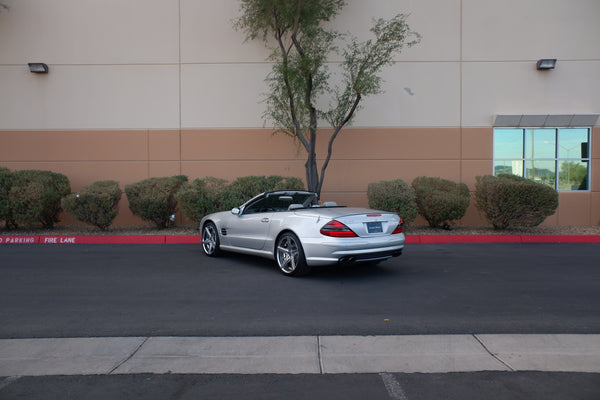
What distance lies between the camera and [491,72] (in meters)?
14.3

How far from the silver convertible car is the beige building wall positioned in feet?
20.2

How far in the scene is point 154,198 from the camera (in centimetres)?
1245

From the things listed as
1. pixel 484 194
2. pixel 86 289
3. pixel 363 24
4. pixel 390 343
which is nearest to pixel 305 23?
pixel 363 24

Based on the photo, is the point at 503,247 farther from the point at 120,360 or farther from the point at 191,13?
the point at 191,13

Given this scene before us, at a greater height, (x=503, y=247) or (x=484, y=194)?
(x=484, y=194)

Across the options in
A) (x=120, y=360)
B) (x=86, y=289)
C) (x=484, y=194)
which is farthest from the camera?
(x=484, y=194)

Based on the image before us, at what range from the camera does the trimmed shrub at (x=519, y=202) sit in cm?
1203

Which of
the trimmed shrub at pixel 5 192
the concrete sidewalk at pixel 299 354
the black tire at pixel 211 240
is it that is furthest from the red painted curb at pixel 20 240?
the concrete sidewalk at pixel 299 354

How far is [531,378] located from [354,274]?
405 centimetres

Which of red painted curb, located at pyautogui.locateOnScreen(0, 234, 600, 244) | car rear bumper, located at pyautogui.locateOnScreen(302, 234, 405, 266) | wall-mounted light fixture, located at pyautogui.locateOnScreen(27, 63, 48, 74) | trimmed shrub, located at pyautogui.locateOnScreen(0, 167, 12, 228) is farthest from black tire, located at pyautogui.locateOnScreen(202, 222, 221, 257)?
wall-mounted light fixture, located at pyautogui.locateOnScreen(27, 63, 48, 74)

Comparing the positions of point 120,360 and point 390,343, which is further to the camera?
point 390,343

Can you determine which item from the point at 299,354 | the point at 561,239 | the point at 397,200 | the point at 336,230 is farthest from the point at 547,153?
the point at 299,354

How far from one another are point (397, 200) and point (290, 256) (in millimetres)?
5578

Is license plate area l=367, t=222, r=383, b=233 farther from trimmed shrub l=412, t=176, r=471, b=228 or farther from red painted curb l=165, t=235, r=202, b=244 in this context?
red painted curb l=165, t=235, r=202, b=244
